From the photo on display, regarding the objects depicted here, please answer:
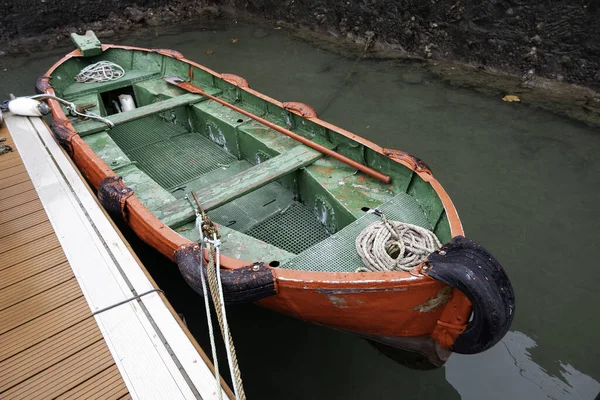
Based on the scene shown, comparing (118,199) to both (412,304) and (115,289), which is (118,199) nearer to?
(115,289)

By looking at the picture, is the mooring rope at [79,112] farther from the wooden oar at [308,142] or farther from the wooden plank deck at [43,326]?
the wooden plank deck at [43,326]

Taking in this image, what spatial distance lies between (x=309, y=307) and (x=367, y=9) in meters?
9.58

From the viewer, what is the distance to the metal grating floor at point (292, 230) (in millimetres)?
4078

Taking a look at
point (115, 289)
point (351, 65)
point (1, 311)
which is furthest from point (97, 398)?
point (351, 65)

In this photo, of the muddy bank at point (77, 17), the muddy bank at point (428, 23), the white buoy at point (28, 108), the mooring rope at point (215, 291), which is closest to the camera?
the mooring rope at point (215, 291)

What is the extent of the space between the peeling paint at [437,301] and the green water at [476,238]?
46.0 inches

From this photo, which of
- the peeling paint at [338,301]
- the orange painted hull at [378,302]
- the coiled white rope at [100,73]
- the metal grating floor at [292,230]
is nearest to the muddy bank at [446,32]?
the metal grating floor at [292,230]

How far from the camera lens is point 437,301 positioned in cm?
275

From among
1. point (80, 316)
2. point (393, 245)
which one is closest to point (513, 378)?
point (393, 245)

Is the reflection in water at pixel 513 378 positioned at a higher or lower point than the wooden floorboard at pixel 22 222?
lower

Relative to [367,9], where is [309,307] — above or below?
below

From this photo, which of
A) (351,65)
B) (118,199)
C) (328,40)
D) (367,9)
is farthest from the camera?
(328,40)

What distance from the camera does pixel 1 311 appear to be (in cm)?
293

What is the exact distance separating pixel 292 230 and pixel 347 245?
1054mm
